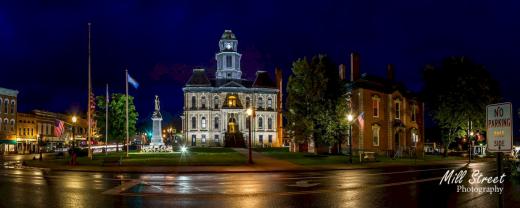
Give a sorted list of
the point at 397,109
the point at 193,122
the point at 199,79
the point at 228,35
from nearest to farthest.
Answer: the point at 397,109 → the point at 193,122 → the point at 199,79 → the point at 228,35

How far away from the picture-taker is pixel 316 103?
169ft

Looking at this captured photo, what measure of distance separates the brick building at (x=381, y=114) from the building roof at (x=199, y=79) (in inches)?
1573

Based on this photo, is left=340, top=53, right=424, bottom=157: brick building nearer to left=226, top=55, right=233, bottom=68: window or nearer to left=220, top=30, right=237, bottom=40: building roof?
left=226, top=55, right=233, bottom=68: window

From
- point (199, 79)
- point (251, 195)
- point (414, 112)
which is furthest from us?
point (199, 79)

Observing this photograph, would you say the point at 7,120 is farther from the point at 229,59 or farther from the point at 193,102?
the point at 229,59

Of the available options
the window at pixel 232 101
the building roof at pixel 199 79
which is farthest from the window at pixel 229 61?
the window at pixel 232 101

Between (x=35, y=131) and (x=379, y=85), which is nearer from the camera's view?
(x=379, y=85)

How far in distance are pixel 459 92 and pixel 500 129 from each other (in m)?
54.2

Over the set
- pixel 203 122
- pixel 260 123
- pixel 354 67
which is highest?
pixel 354 67

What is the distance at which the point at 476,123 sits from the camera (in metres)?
61.4

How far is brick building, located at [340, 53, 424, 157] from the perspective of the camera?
186ft

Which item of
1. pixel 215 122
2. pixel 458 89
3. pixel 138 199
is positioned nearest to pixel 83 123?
pixel 215 122

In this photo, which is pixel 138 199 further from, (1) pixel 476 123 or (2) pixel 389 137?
(1) pixel 476 123

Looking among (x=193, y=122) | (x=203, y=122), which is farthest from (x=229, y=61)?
(x=193, y=122)
